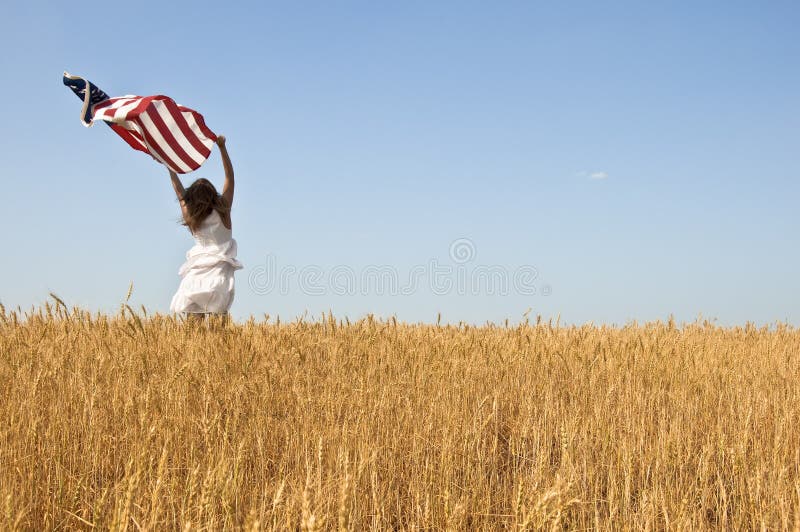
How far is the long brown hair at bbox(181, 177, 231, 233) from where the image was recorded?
5.97m

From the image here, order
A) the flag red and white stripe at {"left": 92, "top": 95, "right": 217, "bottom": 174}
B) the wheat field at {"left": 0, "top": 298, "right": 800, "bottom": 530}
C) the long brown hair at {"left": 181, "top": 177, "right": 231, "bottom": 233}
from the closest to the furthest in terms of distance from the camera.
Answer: the wheat field at {"left": 0, "top": 298, "right": 800, "bottom": 530} < the flag red and white stripe at {"left": 92, "top": 95, "right": 217, "bottom": 174} < the long brown hair at {"left": 181, "top": 177, "right": 231, "bottom": 233}

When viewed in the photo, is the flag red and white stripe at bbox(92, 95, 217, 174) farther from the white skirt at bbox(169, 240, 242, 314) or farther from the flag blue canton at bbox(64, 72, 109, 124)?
the white skirt at bbox(169, 240, 242, 314)

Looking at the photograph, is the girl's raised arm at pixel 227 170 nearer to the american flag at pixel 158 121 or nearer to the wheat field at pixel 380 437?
the american flag at pixel 158 121

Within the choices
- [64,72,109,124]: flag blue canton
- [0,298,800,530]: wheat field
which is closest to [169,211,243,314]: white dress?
[0,298,800,530]: wheat field

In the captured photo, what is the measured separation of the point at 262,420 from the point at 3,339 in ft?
8.98

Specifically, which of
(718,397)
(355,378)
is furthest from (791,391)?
(355,378)

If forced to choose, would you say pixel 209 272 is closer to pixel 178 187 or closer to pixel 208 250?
pixel 208 250

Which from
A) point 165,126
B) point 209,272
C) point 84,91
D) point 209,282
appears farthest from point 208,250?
point 84,91

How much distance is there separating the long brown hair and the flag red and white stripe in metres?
0.21

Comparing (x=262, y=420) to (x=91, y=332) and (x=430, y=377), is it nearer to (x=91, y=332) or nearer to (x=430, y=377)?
(x=430, y=377)

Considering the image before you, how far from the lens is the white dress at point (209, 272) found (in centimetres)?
590

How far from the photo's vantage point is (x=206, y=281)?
19.4 ft

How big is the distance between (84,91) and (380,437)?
4.85 metres

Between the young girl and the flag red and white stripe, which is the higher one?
the flag red and white stripe
